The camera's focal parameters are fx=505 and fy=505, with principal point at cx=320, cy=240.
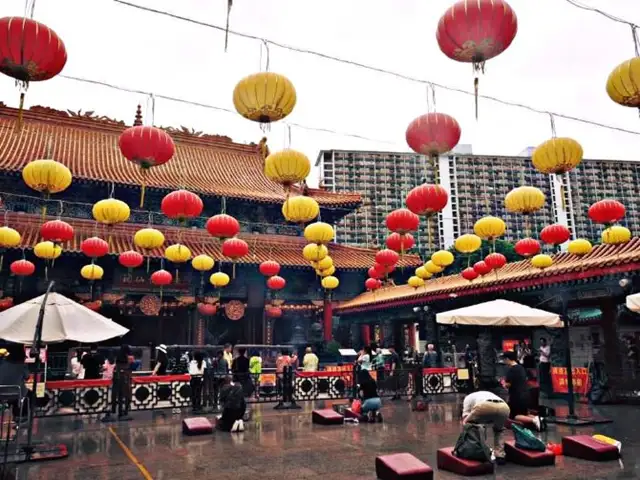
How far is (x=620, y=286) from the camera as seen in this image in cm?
1222

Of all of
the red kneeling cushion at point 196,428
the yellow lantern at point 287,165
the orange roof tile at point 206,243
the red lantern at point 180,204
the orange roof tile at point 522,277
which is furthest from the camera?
the orange roof tile at point 206,243

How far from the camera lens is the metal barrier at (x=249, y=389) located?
1052cm

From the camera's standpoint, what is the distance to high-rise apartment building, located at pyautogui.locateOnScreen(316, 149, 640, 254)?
70.3 m

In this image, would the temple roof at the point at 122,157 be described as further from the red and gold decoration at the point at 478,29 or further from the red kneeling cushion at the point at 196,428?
the red and gold decoration at the point at 478,29

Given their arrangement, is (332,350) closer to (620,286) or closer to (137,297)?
(137,297)

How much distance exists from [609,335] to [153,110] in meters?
12.1

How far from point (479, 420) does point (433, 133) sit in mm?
4104

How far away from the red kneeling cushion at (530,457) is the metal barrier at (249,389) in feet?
21.4

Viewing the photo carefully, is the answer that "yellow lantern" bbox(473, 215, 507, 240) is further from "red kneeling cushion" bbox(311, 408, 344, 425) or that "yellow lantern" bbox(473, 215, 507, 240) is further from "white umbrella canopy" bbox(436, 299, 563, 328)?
"red kneeling cushion" bbox(311, 408, 344, 425)

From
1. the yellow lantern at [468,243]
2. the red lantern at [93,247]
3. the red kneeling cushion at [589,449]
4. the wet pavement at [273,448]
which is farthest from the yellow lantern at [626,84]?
the red lantern at [93,247]

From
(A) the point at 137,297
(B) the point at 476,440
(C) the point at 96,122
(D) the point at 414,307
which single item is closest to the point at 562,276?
(D) the point at 414,307

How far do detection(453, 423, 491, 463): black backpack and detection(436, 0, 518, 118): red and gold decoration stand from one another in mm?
4390

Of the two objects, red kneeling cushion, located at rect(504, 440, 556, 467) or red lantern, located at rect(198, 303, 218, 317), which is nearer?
red kneeling cushion, located at rect(504, 440, 556, 467)

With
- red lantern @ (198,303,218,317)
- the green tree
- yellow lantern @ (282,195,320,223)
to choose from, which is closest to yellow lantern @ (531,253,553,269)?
yellow lantern @ (282,195,320,223)
